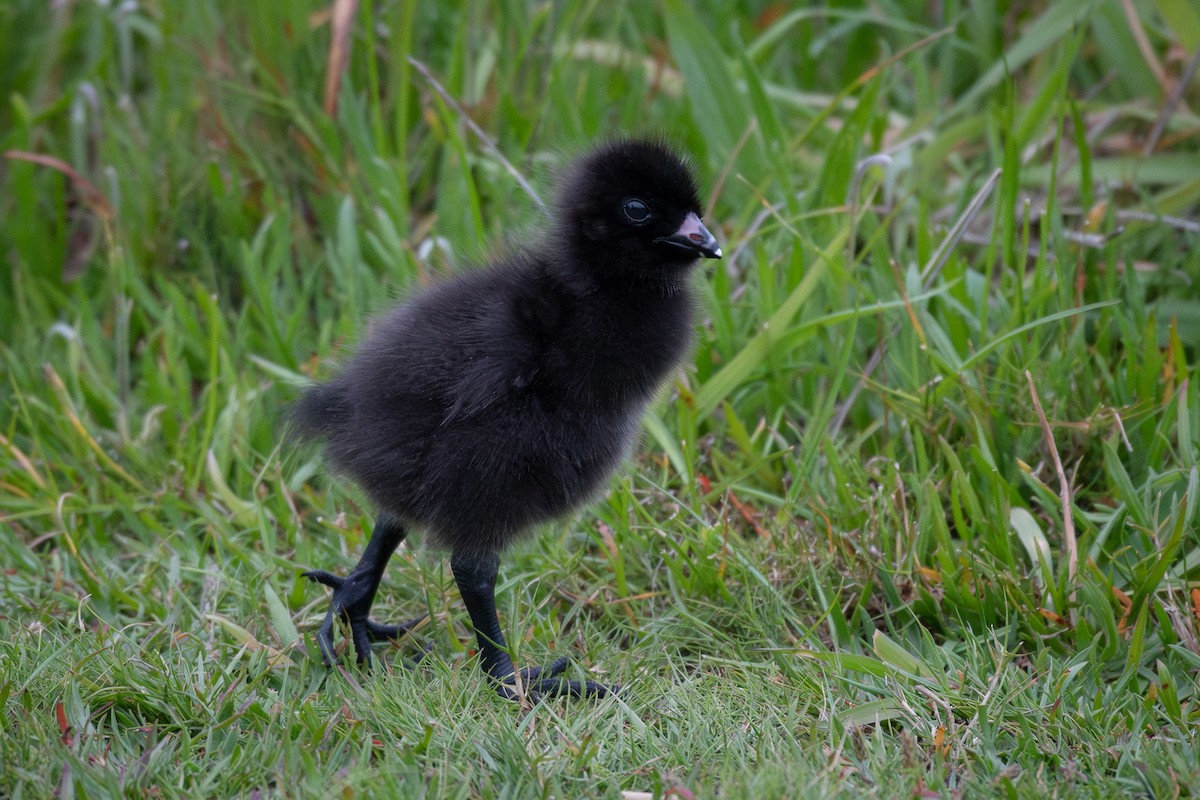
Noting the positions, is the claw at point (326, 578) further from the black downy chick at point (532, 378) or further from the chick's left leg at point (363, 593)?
the black downy chick at point (532, 378)

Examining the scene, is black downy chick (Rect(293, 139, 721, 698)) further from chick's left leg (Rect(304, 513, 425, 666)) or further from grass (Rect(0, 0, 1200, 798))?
grass (Rect(0, 0, 1200, 798))

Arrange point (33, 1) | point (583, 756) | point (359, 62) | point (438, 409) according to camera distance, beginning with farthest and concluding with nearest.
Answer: point (33, 1) → point (359, 62) → point (438, 409) → point (583, 756)

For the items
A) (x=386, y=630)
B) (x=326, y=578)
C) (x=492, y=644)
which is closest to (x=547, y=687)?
(x=492, y=644)

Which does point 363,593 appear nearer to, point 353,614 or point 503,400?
point 353,614

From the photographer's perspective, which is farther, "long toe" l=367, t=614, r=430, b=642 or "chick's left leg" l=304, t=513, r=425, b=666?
"long toe" l=367, t=614, r=430, b=642

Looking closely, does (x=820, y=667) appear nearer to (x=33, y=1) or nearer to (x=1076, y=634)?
(x=1076, y=634)

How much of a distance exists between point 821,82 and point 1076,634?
343cm

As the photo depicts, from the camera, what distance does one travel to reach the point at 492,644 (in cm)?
279

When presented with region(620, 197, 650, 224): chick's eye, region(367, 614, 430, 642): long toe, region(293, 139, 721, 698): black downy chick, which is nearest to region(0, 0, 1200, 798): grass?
region(367, 614, 430, 642): long toe

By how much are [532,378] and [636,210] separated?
18.6 inches

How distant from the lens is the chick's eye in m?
2.72

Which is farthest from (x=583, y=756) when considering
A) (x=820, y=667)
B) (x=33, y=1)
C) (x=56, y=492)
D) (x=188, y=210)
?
(x=33, y=1)

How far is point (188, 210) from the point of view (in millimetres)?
4605

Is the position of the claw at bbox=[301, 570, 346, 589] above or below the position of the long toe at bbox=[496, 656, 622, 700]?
above
